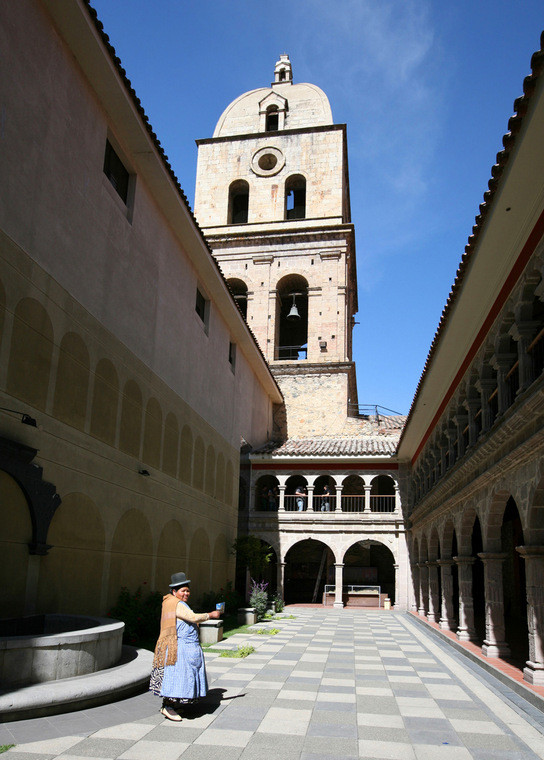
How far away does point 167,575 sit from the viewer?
1595 centimetres

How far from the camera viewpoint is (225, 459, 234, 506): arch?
2308 cm

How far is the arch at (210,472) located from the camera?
66.7 feet

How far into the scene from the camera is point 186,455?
18078mm

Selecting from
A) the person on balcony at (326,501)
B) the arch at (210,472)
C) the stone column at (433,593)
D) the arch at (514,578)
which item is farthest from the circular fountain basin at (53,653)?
the person on balcony at (326,501)

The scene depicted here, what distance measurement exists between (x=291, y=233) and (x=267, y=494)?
14.2 meters

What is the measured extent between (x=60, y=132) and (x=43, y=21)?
174 centimetres

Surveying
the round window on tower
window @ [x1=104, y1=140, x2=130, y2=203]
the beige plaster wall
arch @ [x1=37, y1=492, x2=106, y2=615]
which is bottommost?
arch @ [x1=37, y1=492, x2=106, y2=615]

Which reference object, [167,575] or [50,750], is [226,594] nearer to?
[167,575]

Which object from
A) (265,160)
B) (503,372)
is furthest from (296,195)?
(503,372)

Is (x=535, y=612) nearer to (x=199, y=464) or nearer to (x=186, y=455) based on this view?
(x=186, y=455)

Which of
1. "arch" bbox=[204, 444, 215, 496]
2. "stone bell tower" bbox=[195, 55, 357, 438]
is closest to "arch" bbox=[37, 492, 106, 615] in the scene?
"arch" bbox=[204, 444, 215, 496]

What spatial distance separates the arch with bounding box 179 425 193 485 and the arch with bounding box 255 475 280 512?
10.9 metres

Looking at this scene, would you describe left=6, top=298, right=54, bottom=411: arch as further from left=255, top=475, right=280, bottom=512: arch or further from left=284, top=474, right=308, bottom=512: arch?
left=255, top=475, right=280, bottom=512: arch

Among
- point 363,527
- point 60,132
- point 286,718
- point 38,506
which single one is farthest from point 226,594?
point 60,132
